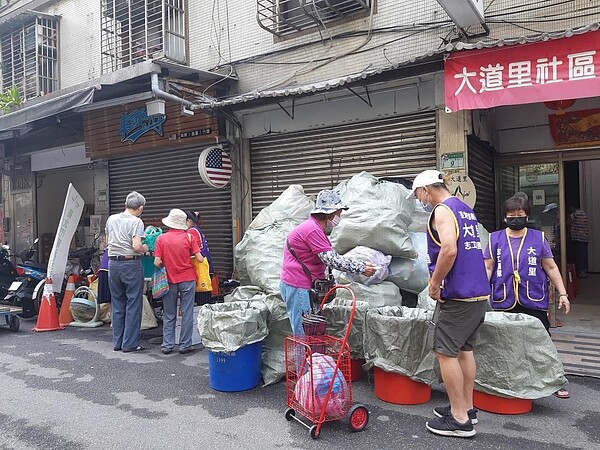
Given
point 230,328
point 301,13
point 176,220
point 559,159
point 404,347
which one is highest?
point 301,13

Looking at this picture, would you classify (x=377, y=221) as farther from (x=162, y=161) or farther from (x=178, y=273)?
(x=162, y=161)

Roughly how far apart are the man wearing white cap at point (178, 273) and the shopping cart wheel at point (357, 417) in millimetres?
2974

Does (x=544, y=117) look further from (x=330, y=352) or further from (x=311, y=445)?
(x=311, y=445)

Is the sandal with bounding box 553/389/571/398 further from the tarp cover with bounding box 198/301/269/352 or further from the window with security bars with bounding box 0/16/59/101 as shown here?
the window with security bars with bounding box 0/16/59/101

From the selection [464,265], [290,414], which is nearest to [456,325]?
[464,265]

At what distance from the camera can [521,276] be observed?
422 centimetres

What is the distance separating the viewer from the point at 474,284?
136 inches

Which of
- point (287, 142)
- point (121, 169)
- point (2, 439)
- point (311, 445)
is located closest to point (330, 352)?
point (311, 445)

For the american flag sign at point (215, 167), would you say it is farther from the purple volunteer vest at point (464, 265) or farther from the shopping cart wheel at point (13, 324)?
the purple volunteer vest at point (464, 265)

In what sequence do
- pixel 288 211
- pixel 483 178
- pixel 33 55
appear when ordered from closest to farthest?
1. pixel 288 211
2. pixel 483 178
3. pixel 33 55

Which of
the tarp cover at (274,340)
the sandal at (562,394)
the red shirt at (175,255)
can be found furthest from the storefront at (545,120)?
the red shirt at (175,255)

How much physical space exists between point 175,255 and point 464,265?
357 centimetres

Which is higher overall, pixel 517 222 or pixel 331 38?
pixel 331 38

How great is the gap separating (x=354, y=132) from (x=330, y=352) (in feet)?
14.0
